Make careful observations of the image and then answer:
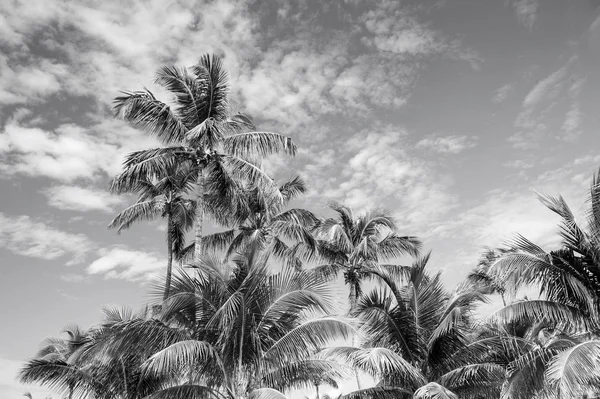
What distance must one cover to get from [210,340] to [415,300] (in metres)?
5.89

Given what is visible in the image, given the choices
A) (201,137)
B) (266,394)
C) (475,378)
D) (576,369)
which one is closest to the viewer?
(576,369)

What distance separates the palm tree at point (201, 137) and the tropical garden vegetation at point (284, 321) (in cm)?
5

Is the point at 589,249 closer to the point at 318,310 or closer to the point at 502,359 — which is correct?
the point at 502,359

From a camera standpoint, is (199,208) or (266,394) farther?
(199,208)

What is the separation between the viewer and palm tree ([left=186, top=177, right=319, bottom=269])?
22.4m

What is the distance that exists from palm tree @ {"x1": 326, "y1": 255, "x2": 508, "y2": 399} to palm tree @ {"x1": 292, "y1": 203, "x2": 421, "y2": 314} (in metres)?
8.00

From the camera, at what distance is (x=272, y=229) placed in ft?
76.1

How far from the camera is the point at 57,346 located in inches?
1026

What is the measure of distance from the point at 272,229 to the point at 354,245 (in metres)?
4.02

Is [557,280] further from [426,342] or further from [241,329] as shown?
[241,329]

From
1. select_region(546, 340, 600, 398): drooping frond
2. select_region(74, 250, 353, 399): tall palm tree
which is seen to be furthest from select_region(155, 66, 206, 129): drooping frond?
select_region(546, 340, 600, 398): drooping frond

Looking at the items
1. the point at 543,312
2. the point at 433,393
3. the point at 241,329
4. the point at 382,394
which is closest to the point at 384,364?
the point at 433,393

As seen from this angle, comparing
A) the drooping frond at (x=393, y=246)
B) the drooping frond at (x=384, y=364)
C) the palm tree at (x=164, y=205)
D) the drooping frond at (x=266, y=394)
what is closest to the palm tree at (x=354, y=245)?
the drooping frond at (x=393, y=246)

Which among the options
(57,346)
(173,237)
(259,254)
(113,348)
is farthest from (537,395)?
(57,346)
